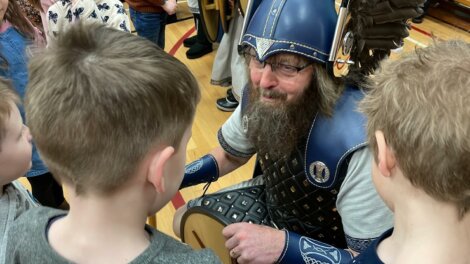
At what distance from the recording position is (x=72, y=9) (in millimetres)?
2104

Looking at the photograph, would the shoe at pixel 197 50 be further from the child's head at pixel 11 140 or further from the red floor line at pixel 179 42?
the child's head at pixel 11 140

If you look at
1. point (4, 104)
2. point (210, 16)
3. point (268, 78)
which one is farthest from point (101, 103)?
point (210, 16)

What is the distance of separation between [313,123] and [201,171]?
20.7 inches

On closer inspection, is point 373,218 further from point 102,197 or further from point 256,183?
point 102,197

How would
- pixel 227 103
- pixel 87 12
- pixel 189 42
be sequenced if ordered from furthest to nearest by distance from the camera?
pixel 189 42, pixel 227 103, pixel 87 12

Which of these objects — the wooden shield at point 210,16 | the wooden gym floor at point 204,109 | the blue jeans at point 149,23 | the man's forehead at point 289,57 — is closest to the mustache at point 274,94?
the man's forehead at point 289,57

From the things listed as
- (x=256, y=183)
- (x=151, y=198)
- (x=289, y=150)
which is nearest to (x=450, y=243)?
(x=151, y=198)

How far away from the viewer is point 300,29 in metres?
1.34

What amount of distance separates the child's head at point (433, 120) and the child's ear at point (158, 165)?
1.26ft

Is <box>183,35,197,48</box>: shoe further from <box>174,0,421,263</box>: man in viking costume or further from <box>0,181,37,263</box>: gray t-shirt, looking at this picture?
<box>0,181,37,263</box>: gray t-shirt

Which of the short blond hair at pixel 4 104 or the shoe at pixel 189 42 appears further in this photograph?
the shoe at pixel 189 42

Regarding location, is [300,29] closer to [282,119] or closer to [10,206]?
[282,119]

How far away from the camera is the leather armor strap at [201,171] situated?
1.73 meters

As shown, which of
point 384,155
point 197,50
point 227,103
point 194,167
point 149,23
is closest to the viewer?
point 384,155
